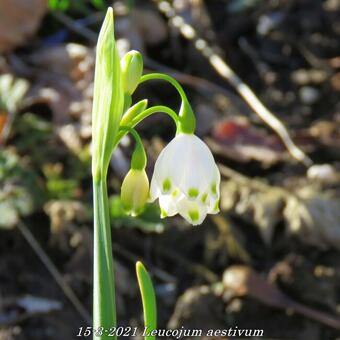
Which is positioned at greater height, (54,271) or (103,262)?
(103,262)

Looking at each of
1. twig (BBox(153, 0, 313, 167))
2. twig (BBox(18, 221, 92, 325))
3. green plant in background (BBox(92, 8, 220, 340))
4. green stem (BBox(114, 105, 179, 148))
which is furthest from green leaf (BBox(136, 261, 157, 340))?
twig (BBox(153, 0, 313, 167))

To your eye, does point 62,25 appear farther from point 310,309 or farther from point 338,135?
point 310,309

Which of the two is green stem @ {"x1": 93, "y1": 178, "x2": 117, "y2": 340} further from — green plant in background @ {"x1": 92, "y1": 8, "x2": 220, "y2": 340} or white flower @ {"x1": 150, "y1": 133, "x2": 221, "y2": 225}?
white flower @ {"x1": 150, "y1": 133, "x2": 221, "y2": 225}

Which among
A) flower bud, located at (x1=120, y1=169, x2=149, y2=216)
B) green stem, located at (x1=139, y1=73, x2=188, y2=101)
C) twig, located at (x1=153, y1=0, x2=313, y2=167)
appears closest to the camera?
green stem, located at (x1=139, y1=73, x2=188, y2=101)

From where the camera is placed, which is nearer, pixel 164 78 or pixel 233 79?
pixel 164 78

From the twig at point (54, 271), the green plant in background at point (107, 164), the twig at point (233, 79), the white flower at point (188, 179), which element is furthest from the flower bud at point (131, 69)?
the twig at point (233, 79)

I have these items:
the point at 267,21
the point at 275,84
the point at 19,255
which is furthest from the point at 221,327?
the point at 267,21

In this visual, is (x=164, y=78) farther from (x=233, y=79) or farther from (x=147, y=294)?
(x=233, y=79)

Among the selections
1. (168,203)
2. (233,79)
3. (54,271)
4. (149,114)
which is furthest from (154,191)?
(233,79)
